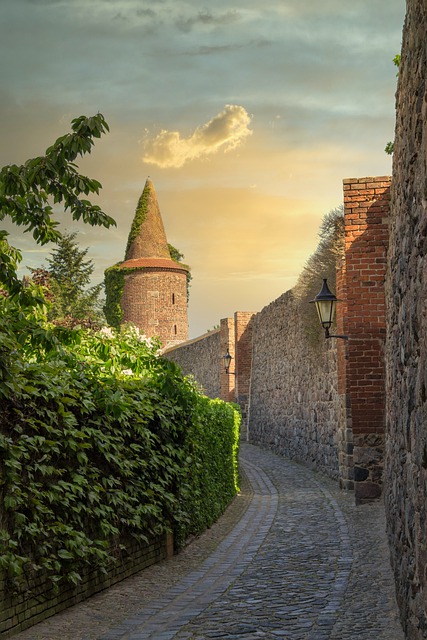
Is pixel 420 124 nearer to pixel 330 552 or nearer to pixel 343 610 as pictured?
pixel 343 610

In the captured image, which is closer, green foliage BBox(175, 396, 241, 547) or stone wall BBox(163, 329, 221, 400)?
green foliage BBox(175, 396, 241, 547)

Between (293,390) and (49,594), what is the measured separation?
13.8 metres

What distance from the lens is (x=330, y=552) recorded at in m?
7.69

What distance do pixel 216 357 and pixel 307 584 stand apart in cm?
2475

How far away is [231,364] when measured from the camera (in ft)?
97.0

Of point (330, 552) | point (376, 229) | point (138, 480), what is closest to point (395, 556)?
point (330, 552)

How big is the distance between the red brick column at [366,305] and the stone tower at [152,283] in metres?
36.2

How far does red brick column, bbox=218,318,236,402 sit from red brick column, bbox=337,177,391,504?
55.2 feet

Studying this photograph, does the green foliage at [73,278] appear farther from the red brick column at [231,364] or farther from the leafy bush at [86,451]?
the leafy bush at [86,451]

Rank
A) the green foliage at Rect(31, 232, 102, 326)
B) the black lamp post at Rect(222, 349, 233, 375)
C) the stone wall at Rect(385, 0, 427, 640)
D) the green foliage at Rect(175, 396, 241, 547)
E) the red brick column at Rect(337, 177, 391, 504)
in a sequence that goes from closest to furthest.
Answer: the stone wall at Rect(385, 0, 427, 640) → the green foliage at Rect(175, 396, 241, 547) → the red brick column at Rect(337, 177, 391, 504) → the black lamp post at Rect(222, 349, 233, 375) → the green foliage at Rect(31, 232, 102, 326)

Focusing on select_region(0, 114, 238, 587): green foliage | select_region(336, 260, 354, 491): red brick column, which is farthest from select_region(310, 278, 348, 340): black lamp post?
select_region(0, 114, 238, 587): green foliage

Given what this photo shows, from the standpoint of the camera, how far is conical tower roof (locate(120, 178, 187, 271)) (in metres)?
50.2

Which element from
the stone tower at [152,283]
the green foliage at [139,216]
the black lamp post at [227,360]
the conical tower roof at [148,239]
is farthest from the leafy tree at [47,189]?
the green foliage at [139,216]

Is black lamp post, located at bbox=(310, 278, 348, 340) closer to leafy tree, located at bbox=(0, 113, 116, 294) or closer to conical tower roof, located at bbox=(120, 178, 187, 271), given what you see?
leafy tree, located at bbox=(0, 113, 116, 294)
